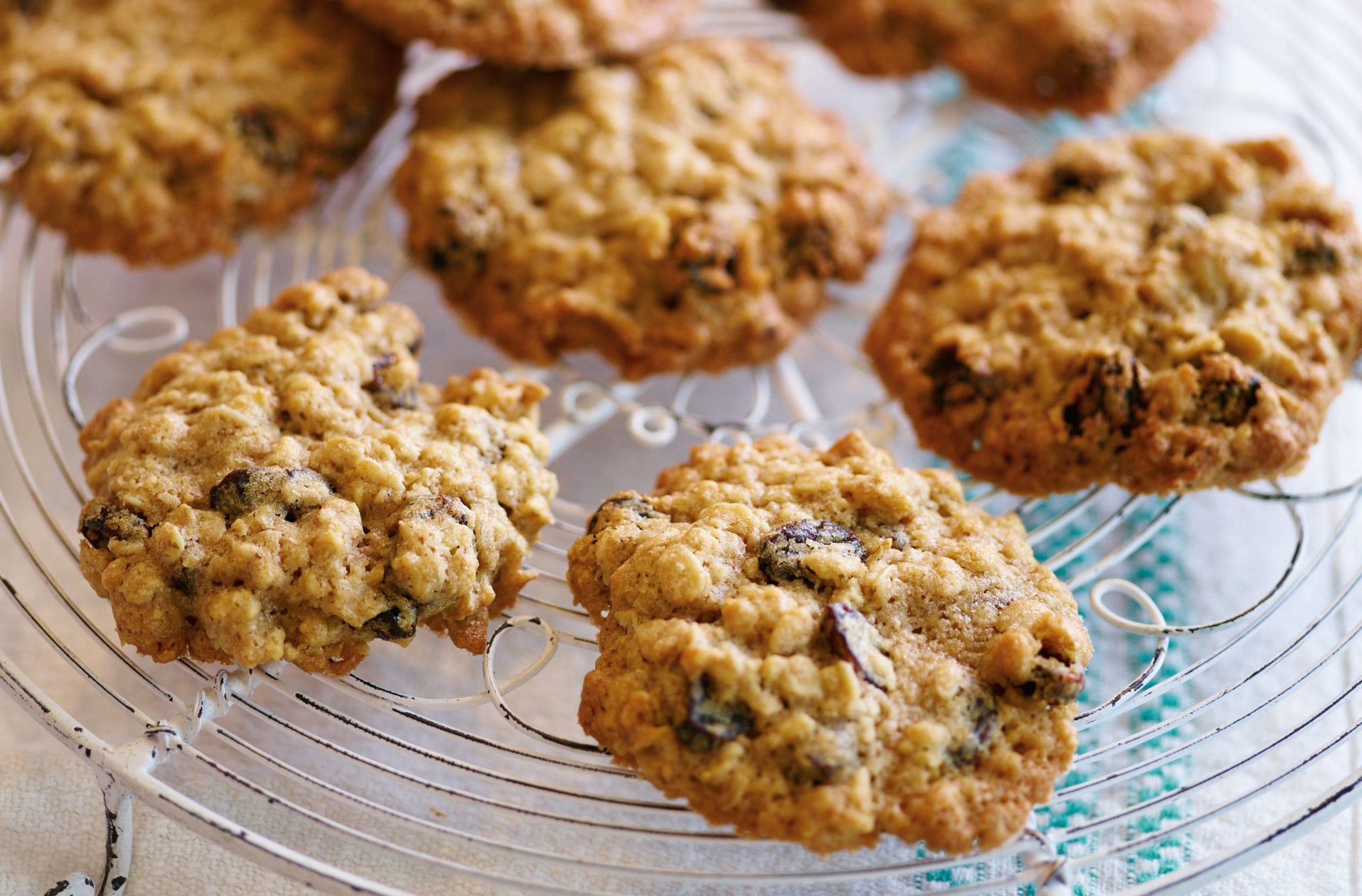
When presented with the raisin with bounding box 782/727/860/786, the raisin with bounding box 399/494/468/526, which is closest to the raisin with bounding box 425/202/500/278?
the raisin with bounding box 399/494/468/526

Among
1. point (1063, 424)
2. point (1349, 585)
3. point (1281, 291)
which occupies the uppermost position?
point (1281, 291)

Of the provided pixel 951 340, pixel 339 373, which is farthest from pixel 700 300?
pixel 339 373

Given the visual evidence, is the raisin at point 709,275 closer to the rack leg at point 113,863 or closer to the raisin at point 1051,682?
the raisin at point 1051,682

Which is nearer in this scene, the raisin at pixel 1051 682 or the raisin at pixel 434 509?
the raisin at pixel 1051 682

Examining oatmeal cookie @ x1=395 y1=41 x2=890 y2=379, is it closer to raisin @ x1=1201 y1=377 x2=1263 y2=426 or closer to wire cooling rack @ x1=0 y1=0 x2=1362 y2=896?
wire cooling rack @ x1=0 y1=0 x2=1362 y2=896

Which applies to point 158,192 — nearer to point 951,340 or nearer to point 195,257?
point 195,257

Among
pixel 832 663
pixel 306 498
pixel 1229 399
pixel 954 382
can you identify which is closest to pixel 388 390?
pixel 306 498

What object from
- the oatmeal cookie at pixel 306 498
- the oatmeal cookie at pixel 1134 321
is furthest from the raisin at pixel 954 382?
the oatmeal cookie at pixel 306 498
